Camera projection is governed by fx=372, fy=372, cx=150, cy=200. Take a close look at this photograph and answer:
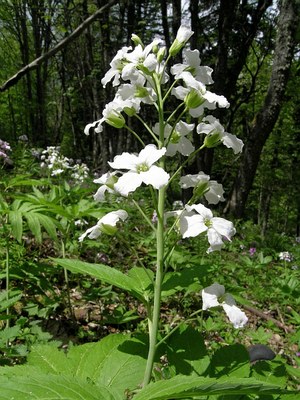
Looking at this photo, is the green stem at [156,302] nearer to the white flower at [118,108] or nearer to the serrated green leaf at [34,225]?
the white flower at [118,108]

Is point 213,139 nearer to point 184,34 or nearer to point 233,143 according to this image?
point 233,143

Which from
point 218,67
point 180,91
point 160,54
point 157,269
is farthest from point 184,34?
point 218,67

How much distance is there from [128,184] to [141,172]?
0.27ft

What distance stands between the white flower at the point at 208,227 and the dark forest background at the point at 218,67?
8.92ft

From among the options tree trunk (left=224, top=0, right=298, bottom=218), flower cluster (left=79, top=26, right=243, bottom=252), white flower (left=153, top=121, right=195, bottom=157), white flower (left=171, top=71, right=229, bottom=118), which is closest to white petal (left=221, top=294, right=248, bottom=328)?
flower cluster (left=79, top=26, right=243, bottom=252)

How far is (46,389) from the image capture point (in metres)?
0.88

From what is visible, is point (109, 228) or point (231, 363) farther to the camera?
point (109, 228)

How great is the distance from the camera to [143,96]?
1626 millimetres

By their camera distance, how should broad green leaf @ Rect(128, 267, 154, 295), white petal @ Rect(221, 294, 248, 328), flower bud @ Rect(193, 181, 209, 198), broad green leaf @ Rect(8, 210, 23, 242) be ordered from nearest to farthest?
white petal @ Rect(221, 294, 248, 328) < broad green leaf @ Rect(128, 267, 154, 295) < flower bud @ Rect(193, 181, 209, 198) < broad green leaf @ Rect(8, 210, 23, 242)

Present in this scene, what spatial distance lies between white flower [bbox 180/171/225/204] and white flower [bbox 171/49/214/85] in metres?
0.45

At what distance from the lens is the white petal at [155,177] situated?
1.30 meters

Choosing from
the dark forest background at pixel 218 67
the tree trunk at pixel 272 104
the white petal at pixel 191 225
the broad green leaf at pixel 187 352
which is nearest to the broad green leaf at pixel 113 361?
the broad green leaf at pixel 187 352

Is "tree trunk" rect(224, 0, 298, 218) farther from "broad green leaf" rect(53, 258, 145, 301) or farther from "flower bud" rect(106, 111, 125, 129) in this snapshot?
"broad green leaf" rect(53, 258, 145, 301)

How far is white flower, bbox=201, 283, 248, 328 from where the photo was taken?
4.50 feet
